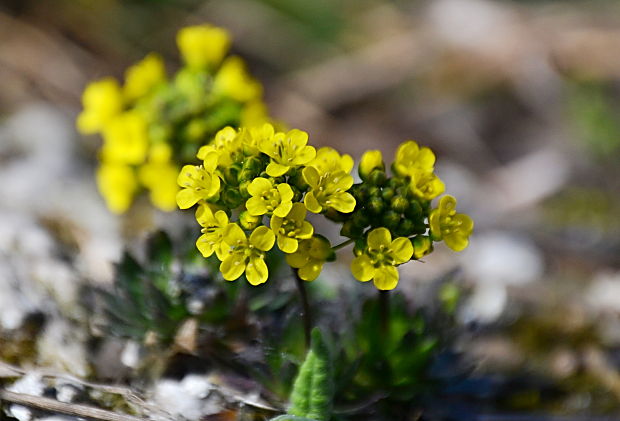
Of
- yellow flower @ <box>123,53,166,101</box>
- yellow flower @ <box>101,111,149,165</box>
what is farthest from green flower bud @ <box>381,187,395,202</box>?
yellow flower @ <box>123,53,166,101</box>

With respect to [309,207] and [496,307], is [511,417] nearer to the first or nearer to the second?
[496,307]

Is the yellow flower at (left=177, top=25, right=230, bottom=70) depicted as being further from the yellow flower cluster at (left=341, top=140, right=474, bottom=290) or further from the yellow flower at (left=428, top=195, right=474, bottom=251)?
the yellow flower at (left=428, top=195, right=474, bottom=251)

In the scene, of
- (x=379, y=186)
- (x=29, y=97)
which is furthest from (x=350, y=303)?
(x=29, y=97)

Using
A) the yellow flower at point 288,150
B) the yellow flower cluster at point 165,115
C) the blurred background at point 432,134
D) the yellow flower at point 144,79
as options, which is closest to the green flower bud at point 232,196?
the yellow flower at point 288,150

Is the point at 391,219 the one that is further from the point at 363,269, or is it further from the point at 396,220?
the point at 363,269

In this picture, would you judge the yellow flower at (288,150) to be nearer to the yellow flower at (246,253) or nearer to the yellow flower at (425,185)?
the yellow flower at (246,253)

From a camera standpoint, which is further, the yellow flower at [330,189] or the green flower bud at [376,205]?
the green flower bud at [376,205]

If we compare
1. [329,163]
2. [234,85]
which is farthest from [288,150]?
[234,85]
